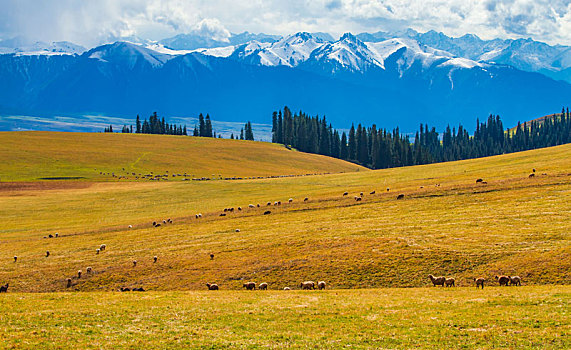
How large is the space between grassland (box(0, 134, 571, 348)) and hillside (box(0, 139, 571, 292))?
0.63 ft

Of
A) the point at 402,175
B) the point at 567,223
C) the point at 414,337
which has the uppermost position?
the point at 402,175

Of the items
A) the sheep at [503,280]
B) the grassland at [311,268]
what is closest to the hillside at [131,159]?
the grassland at [311,268]

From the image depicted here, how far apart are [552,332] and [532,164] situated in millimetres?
80322

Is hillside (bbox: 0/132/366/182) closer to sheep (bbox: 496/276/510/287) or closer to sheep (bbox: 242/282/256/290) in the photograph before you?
sheep (bbox: 242/282/256/290)

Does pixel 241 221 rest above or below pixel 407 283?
above

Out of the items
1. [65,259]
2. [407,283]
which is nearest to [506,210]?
[407,283]

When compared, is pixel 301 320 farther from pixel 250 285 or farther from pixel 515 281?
pixel 515 281

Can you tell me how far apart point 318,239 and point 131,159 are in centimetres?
11601

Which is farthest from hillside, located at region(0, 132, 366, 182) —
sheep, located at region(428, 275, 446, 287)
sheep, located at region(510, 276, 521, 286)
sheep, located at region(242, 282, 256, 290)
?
sheep, located at region(510, 276, 521, 286)

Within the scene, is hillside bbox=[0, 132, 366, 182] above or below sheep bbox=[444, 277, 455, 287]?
above

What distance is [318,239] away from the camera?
4878 cm

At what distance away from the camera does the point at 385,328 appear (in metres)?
23.0

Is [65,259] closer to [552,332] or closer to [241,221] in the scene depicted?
[241,221]

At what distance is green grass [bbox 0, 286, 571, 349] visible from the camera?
2091 cm
